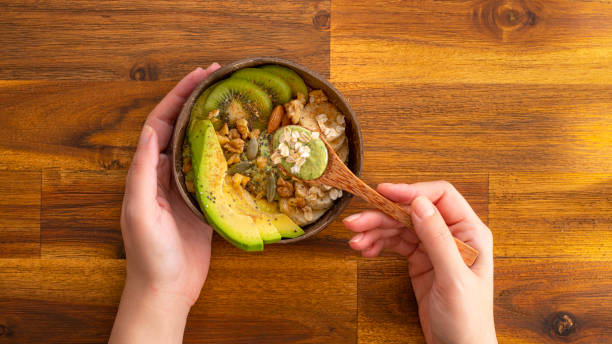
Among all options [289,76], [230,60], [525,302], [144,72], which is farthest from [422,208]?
[144,72]

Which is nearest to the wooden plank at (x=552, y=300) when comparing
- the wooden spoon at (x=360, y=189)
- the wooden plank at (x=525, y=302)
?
the wooden plank at (x=525, y=302)

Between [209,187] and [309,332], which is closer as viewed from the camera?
[209,187]

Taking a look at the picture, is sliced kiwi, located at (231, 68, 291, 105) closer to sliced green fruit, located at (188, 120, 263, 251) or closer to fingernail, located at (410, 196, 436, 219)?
sliced green fruit, located at (188, 120, 263, 251)

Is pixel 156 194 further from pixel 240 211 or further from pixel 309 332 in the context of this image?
pixel 309 332

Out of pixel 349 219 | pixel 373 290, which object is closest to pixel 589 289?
pixel 373 290

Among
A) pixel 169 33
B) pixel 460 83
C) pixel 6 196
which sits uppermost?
pixel 169 33

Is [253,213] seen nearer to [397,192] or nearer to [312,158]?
[312,158]
